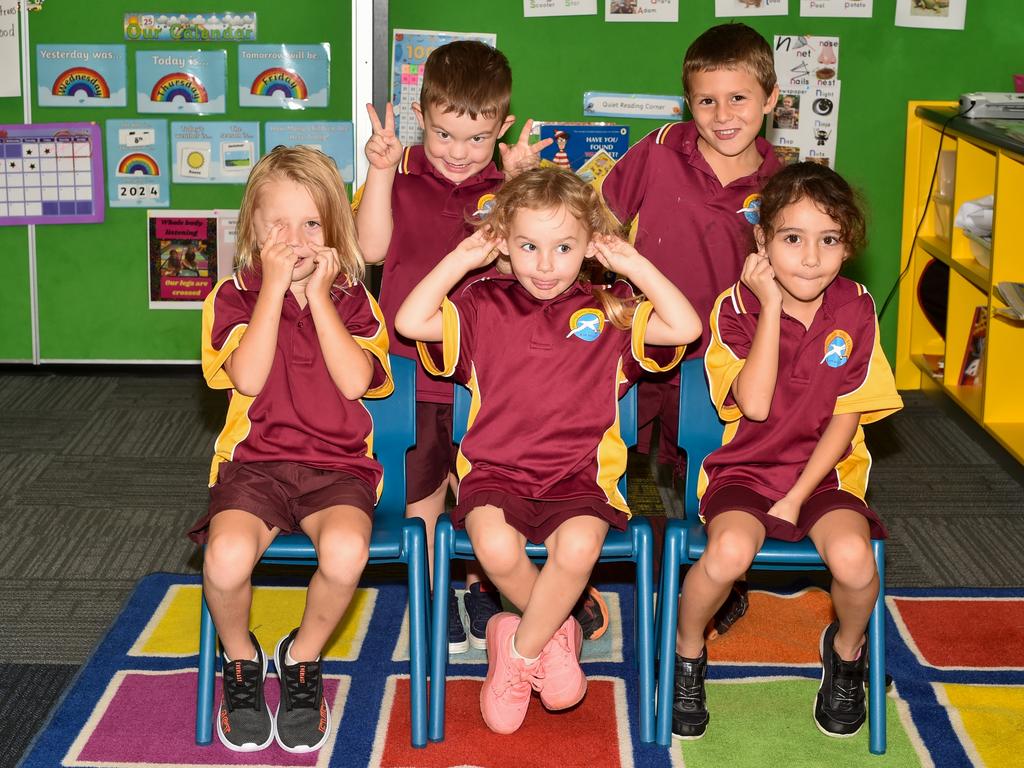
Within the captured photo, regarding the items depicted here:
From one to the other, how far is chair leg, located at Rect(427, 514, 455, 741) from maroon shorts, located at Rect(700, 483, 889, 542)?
0.46 m

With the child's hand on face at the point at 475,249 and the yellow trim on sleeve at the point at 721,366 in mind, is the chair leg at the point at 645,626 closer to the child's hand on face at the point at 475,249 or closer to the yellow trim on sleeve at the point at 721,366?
the yellow trim on sleeve at the point at 721,366

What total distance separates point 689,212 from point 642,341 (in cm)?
39

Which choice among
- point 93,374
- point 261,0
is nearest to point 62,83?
point 261,0

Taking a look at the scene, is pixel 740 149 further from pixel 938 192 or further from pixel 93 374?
pixel 93 374

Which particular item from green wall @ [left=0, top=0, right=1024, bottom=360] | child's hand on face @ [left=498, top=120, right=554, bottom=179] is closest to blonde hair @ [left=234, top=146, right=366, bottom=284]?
child's hand on face @ [left=498, top=120, right=554, bottom=179]

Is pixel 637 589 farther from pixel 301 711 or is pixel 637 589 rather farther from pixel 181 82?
pixel 181 82

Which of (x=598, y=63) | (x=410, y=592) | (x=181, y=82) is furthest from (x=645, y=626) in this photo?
(x=181, y=82)

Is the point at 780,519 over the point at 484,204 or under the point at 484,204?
under

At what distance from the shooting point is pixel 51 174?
4.02 meters

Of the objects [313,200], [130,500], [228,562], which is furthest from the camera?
[130,500]

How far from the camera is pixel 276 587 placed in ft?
8.78

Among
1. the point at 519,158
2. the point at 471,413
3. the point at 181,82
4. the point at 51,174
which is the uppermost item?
the point at 181,82

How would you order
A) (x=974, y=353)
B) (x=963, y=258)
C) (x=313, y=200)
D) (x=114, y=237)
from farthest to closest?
(x=114, y=237)
(x=974, y=353)
(x=963, y=258)
(x=313, y=200)

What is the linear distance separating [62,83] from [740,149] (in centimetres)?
254
